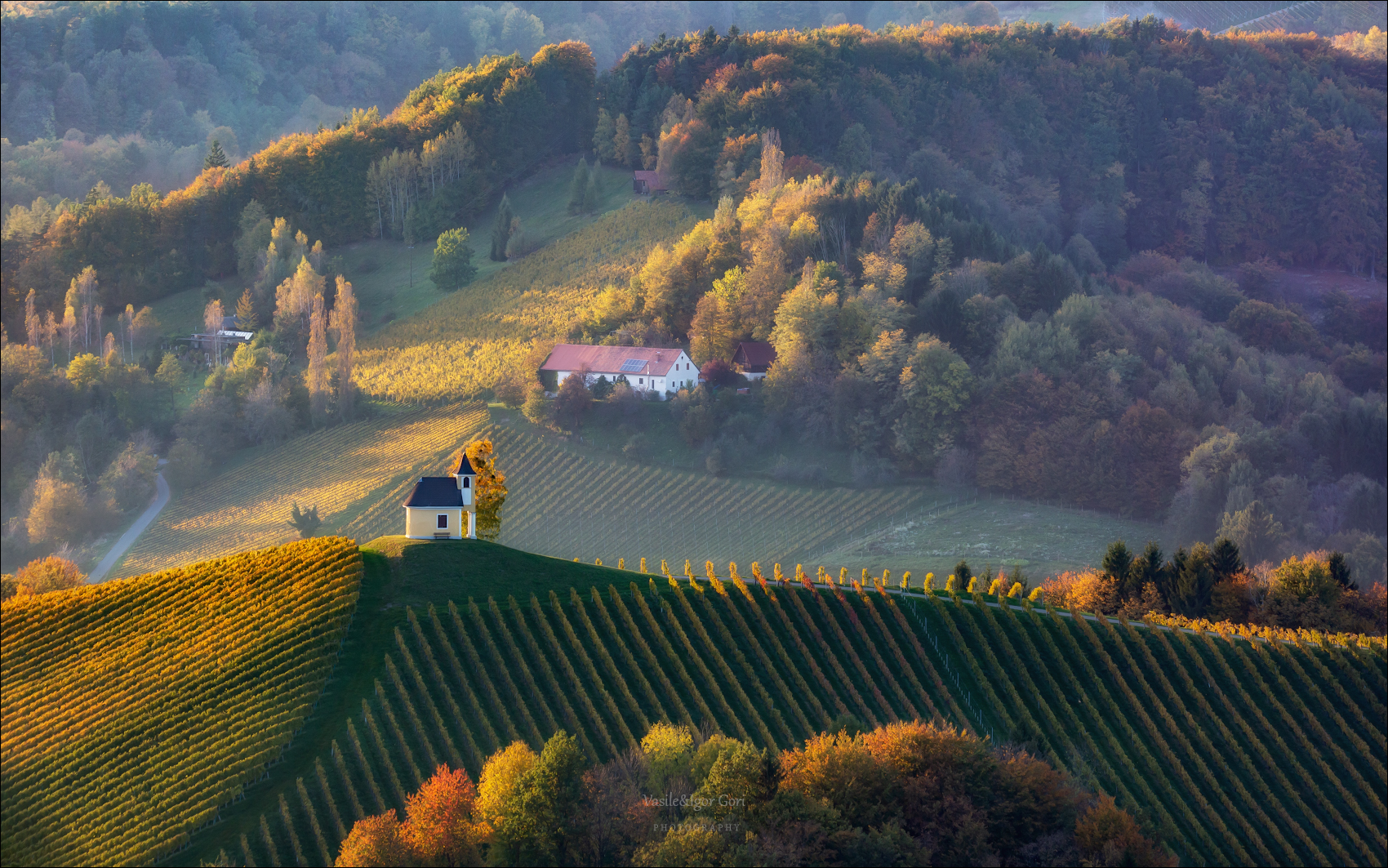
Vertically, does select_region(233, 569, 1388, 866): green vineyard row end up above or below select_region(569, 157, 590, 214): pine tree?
below

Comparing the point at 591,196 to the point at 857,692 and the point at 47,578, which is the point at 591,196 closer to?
the point at 47,578

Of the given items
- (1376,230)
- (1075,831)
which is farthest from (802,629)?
(1376,230)

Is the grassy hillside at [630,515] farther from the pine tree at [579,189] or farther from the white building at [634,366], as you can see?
the pine tree at [579,189]

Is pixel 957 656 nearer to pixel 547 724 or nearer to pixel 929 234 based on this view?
pixel 547 724

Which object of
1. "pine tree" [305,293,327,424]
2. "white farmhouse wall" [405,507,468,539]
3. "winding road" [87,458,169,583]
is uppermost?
"white farmhouse wall" [405,507,468,539]

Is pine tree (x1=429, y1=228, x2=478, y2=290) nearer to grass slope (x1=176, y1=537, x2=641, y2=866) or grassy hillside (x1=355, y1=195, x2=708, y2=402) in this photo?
grassy hillside (x1=355, y1=195, x2=708, y2=402)

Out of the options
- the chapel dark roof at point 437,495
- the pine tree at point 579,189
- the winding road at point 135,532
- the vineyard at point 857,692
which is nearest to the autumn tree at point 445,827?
the vineyard at point 857,692

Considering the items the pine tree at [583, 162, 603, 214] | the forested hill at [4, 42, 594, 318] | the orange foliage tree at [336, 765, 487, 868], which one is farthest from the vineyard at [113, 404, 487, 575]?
the orange foliage tree at [336, 765, 487, 868]
